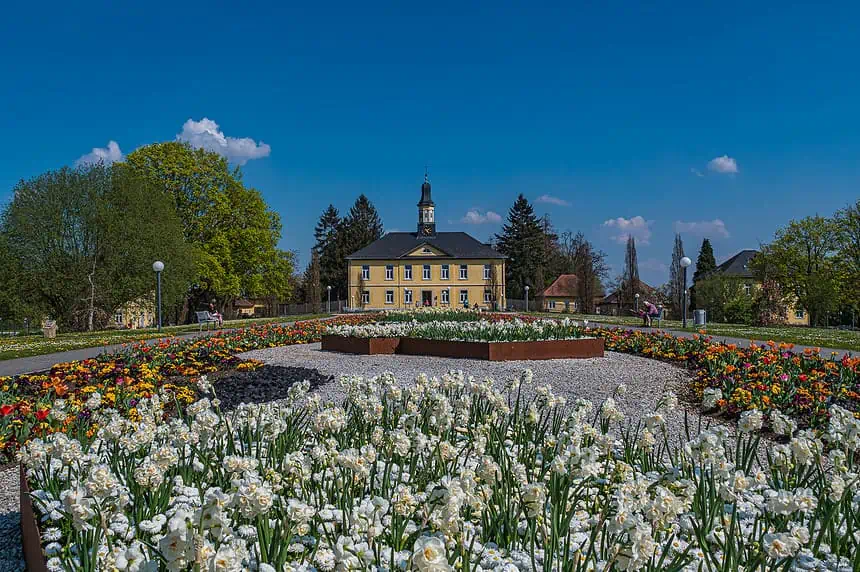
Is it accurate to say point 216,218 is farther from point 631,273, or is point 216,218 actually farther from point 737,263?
point 737,263

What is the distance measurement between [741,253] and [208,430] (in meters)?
63.3

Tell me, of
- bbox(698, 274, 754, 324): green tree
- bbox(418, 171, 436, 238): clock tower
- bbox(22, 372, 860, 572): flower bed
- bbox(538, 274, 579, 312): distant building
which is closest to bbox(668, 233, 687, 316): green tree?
bbox(698, 274, 754, 324): green tree

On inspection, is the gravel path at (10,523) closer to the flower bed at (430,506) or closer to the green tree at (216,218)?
the flower bed at (430,506)

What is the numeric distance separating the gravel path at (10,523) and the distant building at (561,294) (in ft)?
162

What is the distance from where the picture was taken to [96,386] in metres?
6.91

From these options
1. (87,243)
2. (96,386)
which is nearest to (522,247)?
(87,243)

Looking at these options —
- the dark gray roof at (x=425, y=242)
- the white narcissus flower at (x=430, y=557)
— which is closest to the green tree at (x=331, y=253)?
the dark gray roof at (x=425, y=242)

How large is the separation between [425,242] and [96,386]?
153 ft

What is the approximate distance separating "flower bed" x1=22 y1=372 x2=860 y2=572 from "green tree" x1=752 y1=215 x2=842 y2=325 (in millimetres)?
32919

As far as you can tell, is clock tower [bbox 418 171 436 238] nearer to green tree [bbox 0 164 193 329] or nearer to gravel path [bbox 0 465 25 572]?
green tree [bbox 0 164 193 329]

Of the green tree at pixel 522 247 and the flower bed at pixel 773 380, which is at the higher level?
the green tree at pixel 522 247

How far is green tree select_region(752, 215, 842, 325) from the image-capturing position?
31.3 m

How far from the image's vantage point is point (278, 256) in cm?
3884

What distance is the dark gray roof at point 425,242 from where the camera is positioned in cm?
5269
